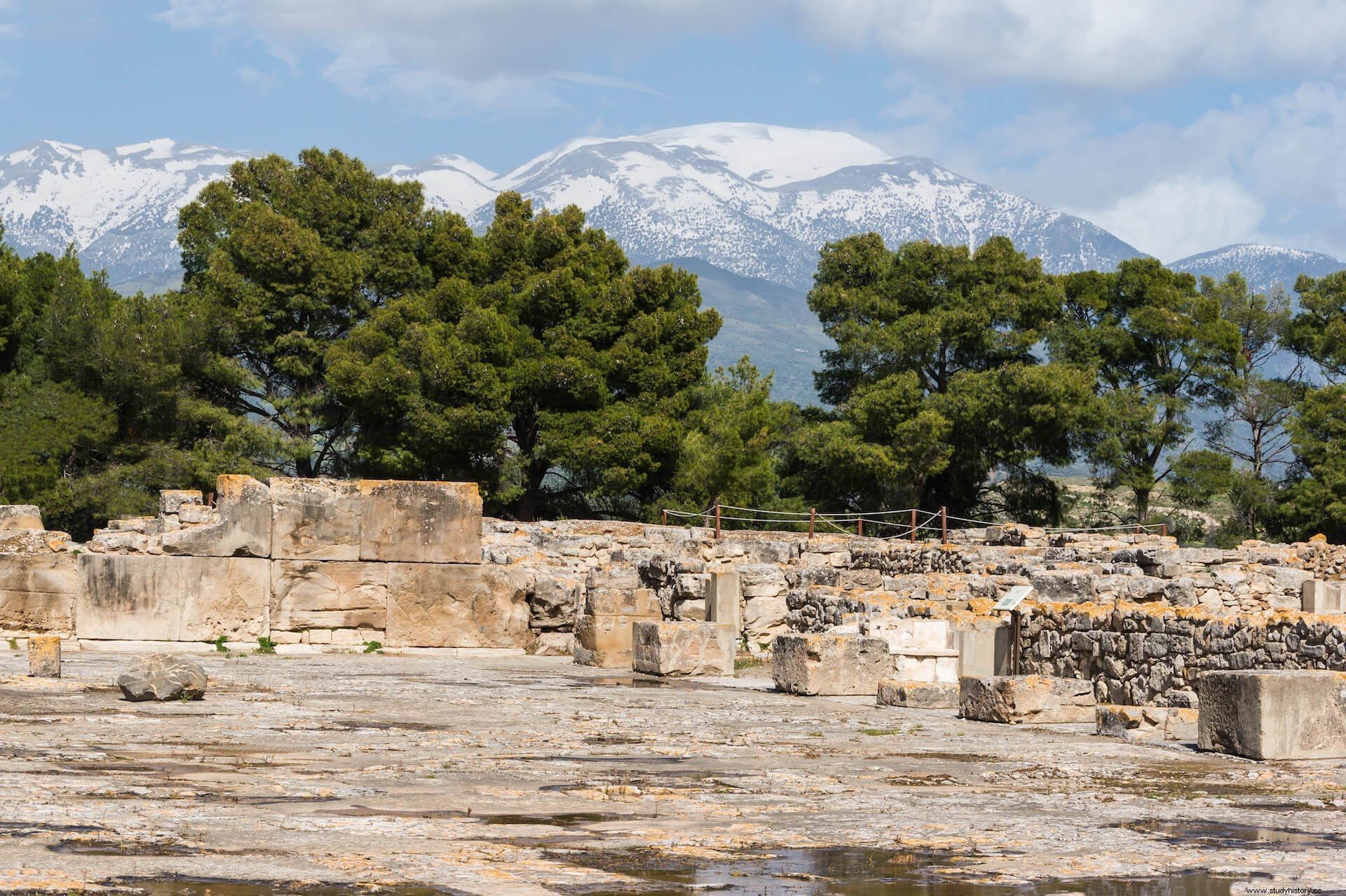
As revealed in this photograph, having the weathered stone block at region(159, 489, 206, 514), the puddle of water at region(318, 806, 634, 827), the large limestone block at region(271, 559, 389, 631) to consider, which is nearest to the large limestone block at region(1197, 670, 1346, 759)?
the puddle of water at region(318, 806, 634, 827)

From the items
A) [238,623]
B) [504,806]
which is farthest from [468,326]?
[504,806]

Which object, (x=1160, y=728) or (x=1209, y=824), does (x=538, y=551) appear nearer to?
(x=1160, y=728)

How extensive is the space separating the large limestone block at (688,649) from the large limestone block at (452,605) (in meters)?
3.90

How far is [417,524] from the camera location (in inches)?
773

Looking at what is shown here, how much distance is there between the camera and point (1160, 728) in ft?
35.1

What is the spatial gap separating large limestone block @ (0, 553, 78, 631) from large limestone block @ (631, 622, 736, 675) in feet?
23.6

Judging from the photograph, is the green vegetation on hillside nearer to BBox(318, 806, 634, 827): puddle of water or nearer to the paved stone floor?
the paved stone floor

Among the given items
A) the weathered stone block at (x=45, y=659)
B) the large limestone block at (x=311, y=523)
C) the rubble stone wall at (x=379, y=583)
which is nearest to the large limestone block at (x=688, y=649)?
the rubble stone wall at (x=379, y=583)

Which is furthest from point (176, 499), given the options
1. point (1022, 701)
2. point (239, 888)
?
point (239, 888)

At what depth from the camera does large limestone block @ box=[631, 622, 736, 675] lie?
16000 mm

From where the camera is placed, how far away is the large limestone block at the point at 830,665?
13.9m

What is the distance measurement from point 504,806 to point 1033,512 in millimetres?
36584

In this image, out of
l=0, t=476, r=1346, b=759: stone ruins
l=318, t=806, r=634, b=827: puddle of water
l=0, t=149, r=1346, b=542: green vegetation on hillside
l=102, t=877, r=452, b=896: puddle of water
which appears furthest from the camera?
l=0, t=149, r=1346, b=542: green vegetation on hillside

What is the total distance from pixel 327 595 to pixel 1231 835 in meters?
14.2
